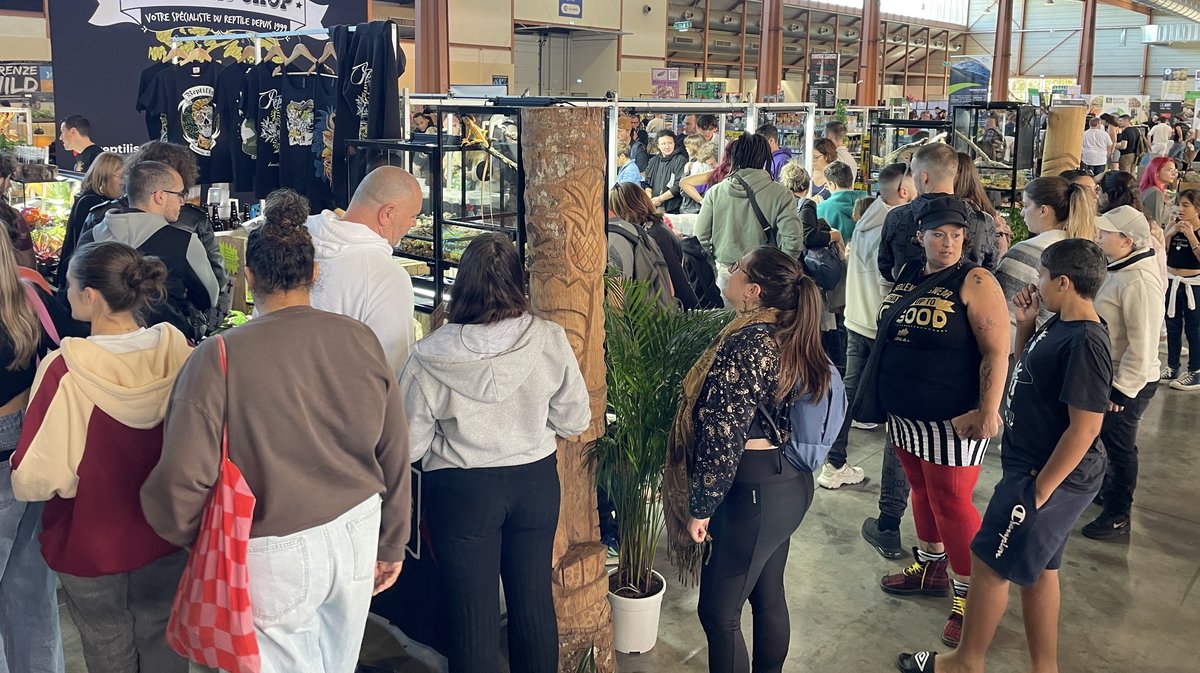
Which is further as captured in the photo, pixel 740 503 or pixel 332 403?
pixel 740 503

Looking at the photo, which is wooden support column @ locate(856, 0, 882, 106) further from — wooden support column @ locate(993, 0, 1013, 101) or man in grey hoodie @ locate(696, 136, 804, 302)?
man in grey hoodie @ locate(696, 136, 804, 302)

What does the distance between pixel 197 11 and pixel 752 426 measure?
5.31m

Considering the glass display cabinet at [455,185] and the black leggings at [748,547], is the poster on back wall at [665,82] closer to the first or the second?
the glass display cabinet at [455,185]

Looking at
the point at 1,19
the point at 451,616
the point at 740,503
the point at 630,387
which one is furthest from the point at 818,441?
the point at 1,19

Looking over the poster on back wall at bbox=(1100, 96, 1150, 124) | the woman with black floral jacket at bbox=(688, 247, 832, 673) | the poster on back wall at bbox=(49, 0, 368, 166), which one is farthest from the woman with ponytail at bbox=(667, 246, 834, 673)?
the poster on back wall at bbox=(1100, 96, 1150, 124)

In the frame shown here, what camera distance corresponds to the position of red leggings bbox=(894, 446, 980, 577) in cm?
310

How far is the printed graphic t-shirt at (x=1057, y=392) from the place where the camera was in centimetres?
252

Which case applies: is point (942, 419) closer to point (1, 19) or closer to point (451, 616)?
point (451, 616)

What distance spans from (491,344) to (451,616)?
28.0 inches

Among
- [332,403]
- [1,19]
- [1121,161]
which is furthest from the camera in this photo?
[1,19]

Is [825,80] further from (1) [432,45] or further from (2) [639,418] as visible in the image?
(2) [639,418]

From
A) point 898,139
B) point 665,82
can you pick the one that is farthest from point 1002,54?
point 898,139

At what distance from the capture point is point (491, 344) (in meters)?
2.39

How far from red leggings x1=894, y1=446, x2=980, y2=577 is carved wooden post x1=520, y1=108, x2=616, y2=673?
1.06 meters
